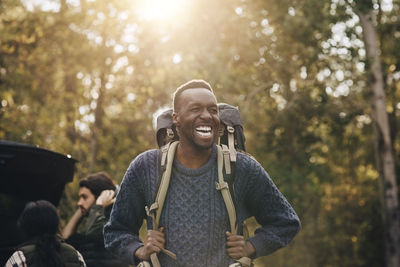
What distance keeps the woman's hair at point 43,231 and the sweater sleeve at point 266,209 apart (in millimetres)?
1488

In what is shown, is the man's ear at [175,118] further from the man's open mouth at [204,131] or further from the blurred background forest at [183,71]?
the blurred background forest at [183,71]

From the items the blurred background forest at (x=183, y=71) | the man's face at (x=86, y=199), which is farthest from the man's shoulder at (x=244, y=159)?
the blurred background forest at (x=183, y=71)

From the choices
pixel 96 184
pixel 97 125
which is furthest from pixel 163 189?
pixel 97 125

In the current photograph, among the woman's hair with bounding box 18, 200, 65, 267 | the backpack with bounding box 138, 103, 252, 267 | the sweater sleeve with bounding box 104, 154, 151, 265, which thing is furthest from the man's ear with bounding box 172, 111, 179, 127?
the woman's hair with bounding box 18, 200, 65, 267

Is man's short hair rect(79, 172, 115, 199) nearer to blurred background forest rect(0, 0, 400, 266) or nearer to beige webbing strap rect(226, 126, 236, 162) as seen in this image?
beige webbing strap rect(226, 126, 236, 162)

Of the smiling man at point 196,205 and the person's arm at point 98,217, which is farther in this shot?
the person's arm at point 98,217

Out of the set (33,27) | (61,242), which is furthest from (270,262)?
(61,242)

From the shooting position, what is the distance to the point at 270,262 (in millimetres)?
27453

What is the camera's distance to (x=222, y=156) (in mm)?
3504

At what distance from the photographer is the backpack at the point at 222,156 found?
3.36 m

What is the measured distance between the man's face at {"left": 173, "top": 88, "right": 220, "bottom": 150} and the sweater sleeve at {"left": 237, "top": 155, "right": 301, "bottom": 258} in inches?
10.9

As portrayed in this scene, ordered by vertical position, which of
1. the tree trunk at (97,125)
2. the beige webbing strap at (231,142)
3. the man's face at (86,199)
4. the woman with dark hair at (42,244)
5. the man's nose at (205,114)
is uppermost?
the tree trunk at (97,125)

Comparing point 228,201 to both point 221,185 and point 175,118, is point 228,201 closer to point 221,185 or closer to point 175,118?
point 221,185

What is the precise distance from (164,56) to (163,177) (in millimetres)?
14550
